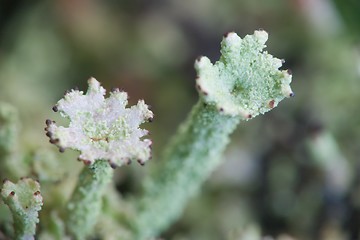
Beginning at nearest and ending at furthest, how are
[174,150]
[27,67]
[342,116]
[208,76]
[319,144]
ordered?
1. [208,76]
2. [174,150]
3. [319,144]
4. [342,116]
5. [27,67]

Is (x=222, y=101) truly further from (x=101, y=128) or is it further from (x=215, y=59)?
(x=215, y=59)

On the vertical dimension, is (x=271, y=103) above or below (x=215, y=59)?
below

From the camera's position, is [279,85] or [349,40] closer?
[279,85]

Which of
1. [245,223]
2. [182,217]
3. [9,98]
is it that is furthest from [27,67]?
[245,223]

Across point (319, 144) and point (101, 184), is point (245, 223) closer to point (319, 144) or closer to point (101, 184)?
point (319, 144)

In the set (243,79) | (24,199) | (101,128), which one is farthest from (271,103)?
(24,199)

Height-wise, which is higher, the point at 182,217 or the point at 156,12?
the point at 156,12

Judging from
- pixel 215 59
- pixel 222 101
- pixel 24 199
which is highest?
pixel 215 59
